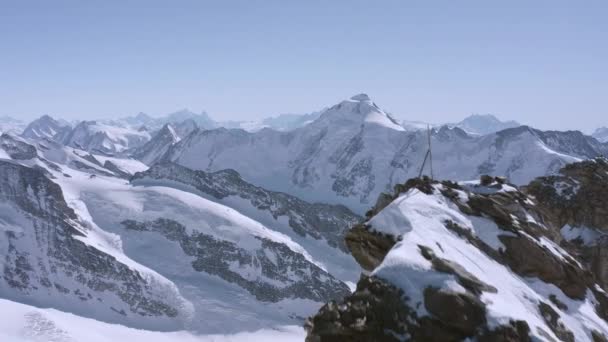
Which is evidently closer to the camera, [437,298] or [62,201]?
[437,298]

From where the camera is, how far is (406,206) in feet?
101

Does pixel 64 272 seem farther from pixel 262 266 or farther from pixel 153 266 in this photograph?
pixel 262 266

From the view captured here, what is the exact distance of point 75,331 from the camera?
4633 inches

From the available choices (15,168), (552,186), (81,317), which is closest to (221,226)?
(81,317)

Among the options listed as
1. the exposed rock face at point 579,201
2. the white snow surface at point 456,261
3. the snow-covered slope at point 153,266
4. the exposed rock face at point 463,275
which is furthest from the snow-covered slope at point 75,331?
the white snow surface at point 456,261

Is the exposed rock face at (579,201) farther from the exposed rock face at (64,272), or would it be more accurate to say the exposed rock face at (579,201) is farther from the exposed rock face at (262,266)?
the exposed rock face at (64,272)

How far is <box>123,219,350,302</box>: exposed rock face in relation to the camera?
171 meters

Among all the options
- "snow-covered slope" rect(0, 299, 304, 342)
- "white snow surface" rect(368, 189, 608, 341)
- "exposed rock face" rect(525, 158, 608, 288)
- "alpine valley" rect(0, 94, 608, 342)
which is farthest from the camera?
"snow-covered slope" rect(0, 299, 304, 342)

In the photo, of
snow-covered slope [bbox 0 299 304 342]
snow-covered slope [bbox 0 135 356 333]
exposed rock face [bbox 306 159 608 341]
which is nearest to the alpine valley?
exposed rock face [bbox 306 159 608 341]

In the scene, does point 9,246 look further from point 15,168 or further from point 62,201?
point 15,168

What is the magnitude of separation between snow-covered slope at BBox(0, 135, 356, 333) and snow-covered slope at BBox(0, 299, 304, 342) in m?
4.65

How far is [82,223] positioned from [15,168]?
34751 mm

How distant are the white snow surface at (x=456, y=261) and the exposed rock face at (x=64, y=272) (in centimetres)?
13049

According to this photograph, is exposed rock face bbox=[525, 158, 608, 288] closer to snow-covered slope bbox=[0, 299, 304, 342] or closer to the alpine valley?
the alpine valley
